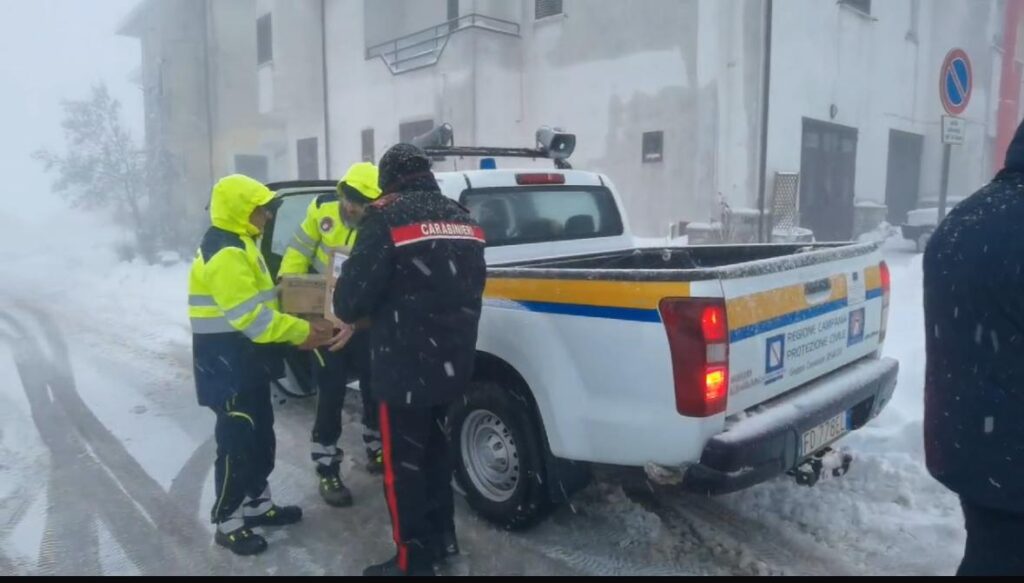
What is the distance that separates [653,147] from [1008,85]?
1338cm

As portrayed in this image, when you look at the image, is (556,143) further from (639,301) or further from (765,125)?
(765,125)

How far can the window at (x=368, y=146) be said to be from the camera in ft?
63.1

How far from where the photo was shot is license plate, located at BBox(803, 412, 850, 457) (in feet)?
11.0

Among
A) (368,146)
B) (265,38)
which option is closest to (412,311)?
(368,146)

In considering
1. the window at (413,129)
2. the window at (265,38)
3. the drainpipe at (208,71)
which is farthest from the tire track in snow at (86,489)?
the drainpipe at (208,71)

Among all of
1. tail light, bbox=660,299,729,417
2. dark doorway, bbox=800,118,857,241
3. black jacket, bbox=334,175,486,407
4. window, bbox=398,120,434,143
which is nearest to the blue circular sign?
tail light, bbox=660,299,729,417

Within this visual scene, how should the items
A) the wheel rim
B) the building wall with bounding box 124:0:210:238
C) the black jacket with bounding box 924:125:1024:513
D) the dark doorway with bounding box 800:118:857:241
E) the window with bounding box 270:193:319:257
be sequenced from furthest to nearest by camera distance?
the building wall with bounding box 124:0:210:238
the dark doorway with bounding box 800:118:857:241
the window with bounding box 270:193:319:257
the wheel rim
the black jacket with bounding box 924:125:1024:513

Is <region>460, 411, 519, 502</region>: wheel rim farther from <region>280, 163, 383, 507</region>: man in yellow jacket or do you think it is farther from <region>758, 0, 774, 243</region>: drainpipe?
<region>758, 0, 774, 243</region>: drainpipe

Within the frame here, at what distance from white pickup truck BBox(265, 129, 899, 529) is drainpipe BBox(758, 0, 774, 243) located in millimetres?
9896

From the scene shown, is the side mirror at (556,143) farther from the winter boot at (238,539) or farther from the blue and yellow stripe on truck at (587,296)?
the winter boot at (238,539)

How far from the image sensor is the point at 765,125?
44.4 ft

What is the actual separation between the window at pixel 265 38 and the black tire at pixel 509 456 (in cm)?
2052

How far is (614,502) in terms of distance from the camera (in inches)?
163

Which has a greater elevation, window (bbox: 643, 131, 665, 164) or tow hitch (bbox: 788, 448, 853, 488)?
window (bbox: 643, 131, 665, 164)
